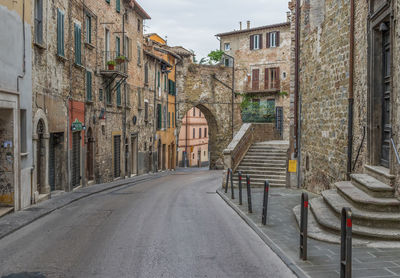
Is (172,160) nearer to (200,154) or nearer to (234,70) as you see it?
(234,70)

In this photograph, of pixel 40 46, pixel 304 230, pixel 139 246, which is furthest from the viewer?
pixel 40 46

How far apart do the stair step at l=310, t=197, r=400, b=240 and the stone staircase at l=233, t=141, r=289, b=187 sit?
757 centimetres

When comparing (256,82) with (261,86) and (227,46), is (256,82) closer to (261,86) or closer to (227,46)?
Result: (261,86)

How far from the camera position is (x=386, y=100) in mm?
9492

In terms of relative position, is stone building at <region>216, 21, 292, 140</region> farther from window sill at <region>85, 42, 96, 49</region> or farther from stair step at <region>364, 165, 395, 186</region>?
stair step at <region>364, 165, 395, 186</region>

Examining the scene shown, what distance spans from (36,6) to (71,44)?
3.52 m

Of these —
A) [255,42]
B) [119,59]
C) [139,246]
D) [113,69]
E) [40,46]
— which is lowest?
[139,246]

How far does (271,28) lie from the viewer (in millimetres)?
40750

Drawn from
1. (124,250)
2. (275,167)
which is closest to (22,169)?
(124,250)

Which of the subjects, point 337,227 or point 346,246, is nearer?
point 346,246

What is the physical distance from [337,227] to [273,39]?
35.1 metres

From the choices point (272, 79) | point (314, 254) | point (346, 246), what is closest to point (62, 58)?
point (314, 254)

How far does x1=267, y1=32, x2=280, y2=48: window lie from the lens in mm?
40500

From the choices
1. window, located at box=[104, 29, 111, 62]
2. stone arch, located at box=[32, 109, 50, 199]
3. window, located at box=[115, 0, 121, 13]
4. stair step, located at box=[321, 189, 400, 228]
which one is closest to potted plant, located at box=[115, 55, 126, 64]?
window, located at box=[104, 29, 111, 62]
